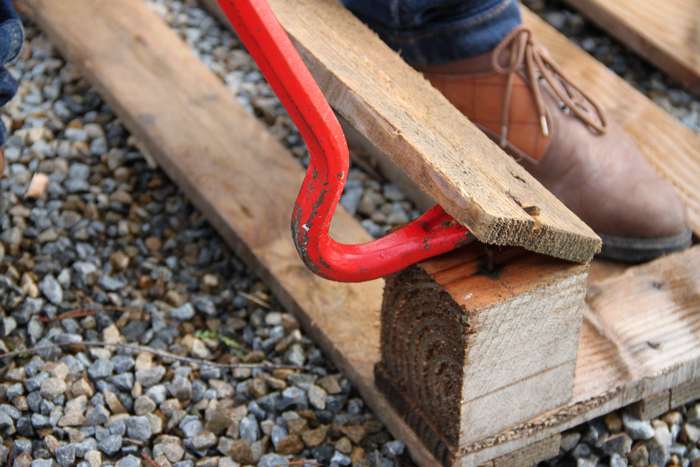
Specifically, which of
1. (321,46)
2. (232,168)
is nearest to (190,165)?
(232,168)

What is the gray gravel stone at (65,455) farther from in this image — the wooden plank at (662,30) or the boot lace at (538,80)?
the wooden plank at (662,30)

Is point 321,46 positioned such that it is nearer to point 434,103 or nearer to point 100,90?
point 434,103

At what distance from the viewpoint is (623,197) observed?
2.12m

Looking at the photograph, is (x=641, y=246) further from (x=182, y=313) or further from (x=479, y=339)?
(x=182, y=313)

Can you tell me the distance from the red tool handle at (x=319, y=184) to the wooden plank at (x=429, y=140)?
0.08m

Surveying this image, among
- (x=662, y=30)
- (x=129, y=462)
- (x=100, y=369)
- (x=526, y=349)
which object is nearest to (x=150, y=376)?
(x=100, y=369)

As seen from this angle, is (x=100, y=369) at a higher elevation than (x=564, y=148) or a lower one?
higher

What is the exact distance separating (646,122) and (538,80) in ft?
1.33

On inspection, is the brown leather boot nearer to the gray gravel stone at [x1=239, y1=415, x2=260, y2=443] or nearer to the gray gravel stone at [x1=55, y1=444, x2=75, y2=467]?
the gray gravel stone at [x1=239, y1=415, x2=260, y2=443]

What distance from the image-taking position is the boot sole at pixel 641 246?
2.12m

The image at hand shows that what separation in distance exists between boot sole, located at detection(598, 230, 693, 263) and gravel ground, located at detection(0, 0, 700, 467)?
0.29 meters

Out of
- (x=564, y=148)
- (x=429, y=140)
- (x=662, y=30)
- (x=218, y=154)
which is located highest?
(x=429, y=140)

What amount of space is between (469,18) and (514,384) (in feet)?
2.31

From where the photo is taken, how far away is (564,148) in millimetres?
2115
